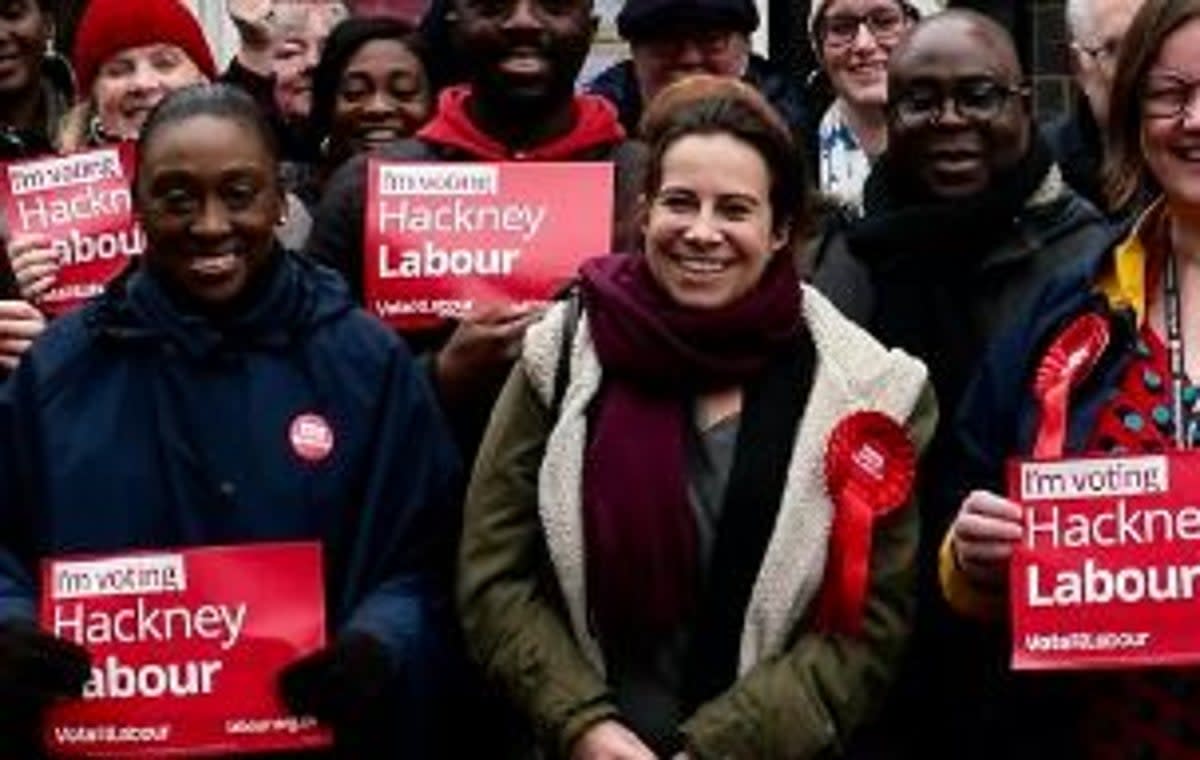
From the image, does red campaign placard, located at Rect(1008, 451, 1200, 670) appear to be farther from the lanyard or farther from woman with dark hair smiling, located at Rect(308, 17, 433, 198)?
woman with dark hair smiling, located at Rect(308, 17, 433, 198)

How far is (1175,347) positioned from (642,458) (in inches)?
36.3

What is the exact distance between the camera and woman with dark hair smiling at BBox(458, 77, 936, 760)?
4562 millimetres

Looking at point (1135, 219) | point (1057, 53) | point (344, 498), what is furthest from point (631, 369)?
point (1057, 53)

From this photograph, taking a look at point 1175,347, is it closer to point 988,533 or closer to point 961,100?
point 988,533

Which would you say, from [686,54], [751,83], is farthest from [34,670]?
[751,83]

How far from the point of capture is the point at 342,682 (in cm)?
449

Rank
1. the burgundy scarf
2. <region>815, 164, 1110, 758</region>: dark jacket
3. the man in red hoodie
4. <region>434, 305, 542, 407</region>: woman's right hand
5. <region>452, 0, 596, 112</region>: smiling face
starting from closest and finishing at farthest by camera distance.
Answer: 1. the burgundy scarf
2. <region>434, 305, 542, 407</region>: woman's right hand
3. <region>815, 164, 1110, 758</region>: dark jacket
4. the man in red hoodie
5. <region>452, 0, 596, 112</region>: smiling face

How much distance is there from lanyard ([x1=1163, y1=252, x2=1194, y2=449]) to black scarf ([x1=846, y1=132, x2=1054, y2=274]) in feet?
2.69

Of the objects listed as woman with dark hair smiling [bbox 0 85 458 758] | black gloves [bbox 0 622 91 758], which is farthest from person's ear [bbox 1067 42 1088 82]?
black gloves [bbox 0 622 91 758]

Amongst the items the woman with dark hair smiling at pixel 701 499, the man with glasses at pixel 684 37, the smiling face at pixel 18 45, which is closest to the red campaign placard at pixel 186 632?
the woman with dark hair smiling at pixel 701 499

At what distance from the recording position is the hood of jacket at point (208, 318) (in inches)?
184

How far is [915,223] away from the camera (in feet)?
17.7

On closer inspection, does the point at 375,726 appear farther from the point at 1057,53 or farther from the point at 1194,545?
the point at 1057,53

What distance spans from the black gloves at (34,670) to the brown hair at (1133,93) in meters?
1.97
